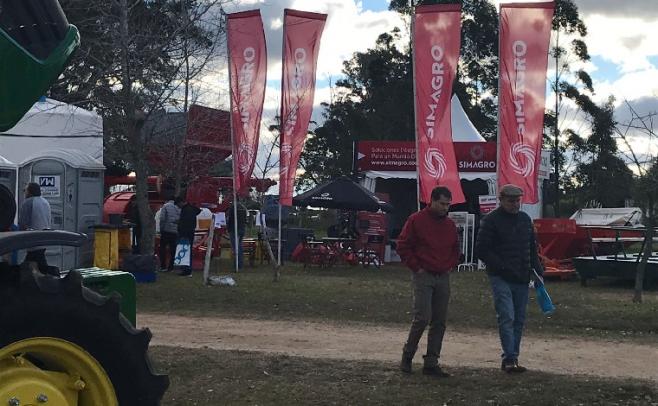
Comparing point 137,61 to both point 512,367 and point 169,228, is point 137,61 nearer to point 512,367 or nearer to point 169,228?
point 169,228

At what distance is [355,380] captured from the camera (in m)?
7.93

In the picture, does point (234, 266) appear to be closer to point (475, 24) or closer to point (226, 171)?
point (226, 171)

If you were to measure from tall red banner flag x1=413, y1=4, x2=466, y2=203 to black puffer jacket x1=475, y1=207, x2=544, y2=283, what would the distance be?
7.32 metres

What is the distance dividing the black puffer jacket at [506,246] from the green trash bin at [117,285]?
412 centimetres

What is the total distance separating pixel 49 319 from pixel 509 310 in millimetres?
5293

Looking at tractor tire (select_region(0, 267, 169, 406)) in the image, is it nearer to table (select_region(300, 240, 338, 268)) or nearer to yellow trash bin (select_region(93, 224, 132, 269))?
yellow trash bin (select_region(93, 224, 132, 269))

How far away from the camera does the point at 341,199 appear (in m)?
21.2

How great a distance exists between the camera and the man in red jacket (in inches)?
321

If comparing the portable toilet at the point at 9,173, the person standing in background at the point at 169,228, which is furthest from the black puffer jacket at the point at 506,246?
the person standing in background at the point at 169,228

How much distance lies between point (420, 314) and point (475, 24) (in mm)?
39804

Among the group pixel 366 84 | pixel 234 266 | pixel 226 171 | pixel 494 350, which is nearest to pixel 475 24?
pixel 366 84

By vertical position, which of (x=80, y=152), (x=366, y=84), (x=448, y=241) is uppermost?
(x=366, y=84)

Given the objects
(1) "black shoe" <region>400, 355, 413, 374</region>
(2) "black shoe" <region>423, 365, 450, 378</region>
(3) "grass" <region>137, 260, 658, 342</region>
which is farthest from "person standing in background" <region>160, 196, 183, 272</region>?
(2) "black shoe" <region>423, 365, 450, 378</region>

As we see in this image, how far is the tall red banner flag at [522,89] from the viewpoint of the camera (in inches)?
607
